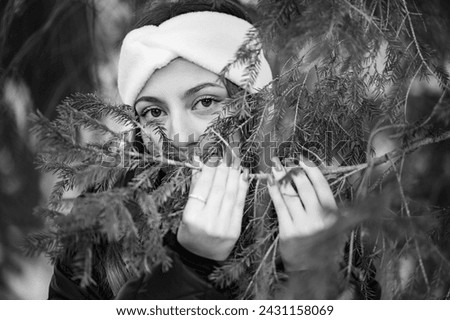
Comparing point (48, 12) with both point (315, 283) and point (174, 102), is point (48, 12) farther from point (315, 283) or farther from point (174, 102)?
point (315, 283)

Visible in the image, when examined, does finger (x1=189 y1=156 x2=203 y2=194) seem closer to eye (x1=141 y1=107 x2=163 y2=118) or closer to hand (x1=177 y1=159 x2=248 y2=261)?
hand (x1=177 y1=159 x2=248 y2=261)

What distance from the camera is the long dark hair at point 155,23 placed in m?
1.35

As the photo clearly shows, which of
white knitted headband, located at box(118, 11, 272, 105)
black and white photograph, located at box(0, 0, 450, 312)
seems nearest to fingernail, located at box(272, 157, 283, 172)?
black and white photograph, located at box(0, 0, 450, 312)

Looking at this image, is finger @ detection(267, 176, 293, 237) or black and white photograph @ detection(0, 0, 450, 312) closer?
black and white photograph @ detection(0, 0, 450, 312)

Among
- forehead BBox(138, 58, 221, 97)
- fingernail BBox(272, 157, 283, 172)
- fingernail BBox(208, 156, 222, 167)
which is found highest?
forehead BBox(138, 58, 221, 97)

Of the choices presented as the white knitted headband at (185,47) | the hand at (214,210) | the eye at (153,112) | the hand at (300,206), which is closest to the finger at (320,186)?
the hand at (300,206)

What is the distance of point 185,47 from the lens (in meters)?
1.31

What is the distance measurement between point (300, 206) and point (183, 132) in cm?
43

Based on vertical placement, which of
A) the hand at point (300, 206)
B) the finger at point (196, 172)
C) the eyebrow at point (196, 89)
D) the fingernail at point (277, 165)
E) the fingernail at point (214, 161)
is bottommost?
the hand at point (300, 206)

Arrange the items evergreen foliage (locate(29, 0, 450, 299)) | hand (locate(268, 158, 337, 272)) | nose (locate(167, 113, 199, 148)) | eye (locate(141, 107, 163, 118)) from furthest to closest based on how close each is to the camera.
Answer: eye (locate(141, 107, 163, 118)) < nose (locate(167, 113, 199, 148)) < hand (locate(268, 158, 337, 272)) < evergreen foliage (locate(29, 0, 450, 299))

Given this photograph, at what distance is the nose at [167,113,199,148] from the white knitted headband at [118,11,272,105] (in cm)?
15

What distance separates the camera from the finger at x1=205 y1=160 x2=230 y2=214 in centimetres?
98

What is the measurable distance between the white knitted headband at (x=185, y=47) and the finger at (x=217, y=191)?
35 centimetres

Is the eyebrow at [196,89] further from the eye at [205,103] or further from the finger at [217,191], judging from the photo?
the finger at [217,191]
